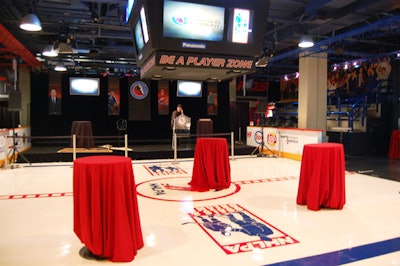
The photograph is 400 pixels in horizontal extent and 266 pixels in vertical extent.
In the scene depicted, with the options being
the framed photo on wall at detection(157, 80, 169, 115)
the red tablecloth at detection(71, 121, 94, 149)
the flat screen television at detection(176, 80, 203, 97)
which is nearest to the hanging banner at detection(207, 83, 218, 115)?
the flat screen television at detection(176, 80, 203, 97)

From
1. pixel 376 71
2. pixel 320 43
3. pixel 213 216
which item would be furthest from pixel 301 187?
pixel 376 71

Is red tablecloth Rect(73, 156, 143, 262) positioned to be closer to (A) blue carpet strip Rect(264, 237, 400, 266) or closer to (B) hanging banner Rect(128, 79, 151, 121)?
(A) blue carpet strip Rect(264, 237, 400, 266)

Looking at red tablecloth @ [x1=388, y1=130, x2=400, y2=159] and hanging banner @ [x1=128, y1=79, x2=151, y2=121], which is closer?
red tablecloth @ [x1=388, y1=130, x2=400, y2=159]

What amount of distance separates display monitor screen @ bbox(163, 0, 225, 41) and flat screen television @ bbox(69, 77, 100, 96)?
1099 cm

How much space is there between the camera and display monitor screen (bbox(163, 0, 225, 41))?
3.67m

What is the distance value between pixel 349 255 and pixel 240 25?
9.44 feet

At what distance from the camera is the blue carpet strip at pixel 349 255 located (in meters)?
2.93

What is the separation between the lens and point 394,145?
38.4ft

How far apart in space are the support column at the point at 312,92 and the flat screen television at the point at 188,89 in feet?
16.6

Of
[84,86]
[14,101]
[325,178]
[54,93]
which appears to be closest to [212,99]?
[84,86]

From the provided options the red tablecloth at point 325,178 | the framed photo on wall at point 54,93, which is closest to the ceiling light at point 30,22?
the red tablecloth at point 325,178

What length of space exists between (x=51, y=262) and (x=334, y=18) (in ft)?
27.8

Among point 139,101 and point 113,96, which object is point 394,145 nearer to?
point 139,101

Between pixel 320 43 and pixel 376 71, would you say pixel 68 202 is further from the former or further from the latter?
pixel 376 71
